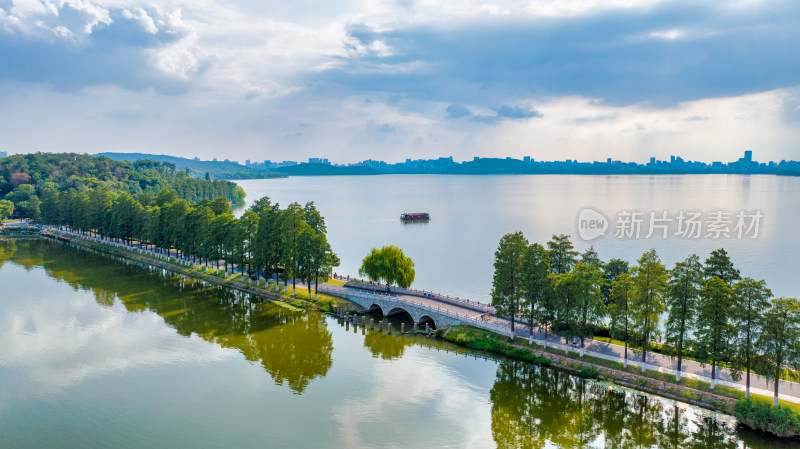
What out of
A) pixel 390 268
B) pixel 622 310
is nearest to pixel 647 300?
pixel 622 310

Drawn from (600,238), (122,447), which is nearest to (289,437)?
(122,447)

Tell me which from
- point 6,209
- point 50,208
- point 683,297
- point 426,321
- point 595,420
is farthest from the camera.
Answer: point 6,209

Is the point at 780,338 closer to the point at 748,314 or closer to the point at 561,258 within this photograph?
the point at 748,314

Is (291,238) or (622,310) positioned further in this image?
(291,238)

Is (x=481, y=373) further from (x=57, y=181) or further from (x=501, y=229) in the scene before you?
(x=57, y=181)

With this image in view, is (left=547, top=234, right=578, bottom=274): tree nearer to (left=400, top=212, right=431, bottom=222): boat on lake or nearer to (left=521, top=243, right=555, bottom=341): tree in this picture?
(left=521, top=243, right=555, bottom=341): tree

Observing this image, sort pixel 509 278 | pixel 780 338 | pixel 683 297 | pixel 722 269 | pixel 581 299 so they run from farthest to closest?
1. pixel 509 278
2. pixel 722 269
3. pixel 581 299
4. pixel 683 297
5. pixel 780 338
